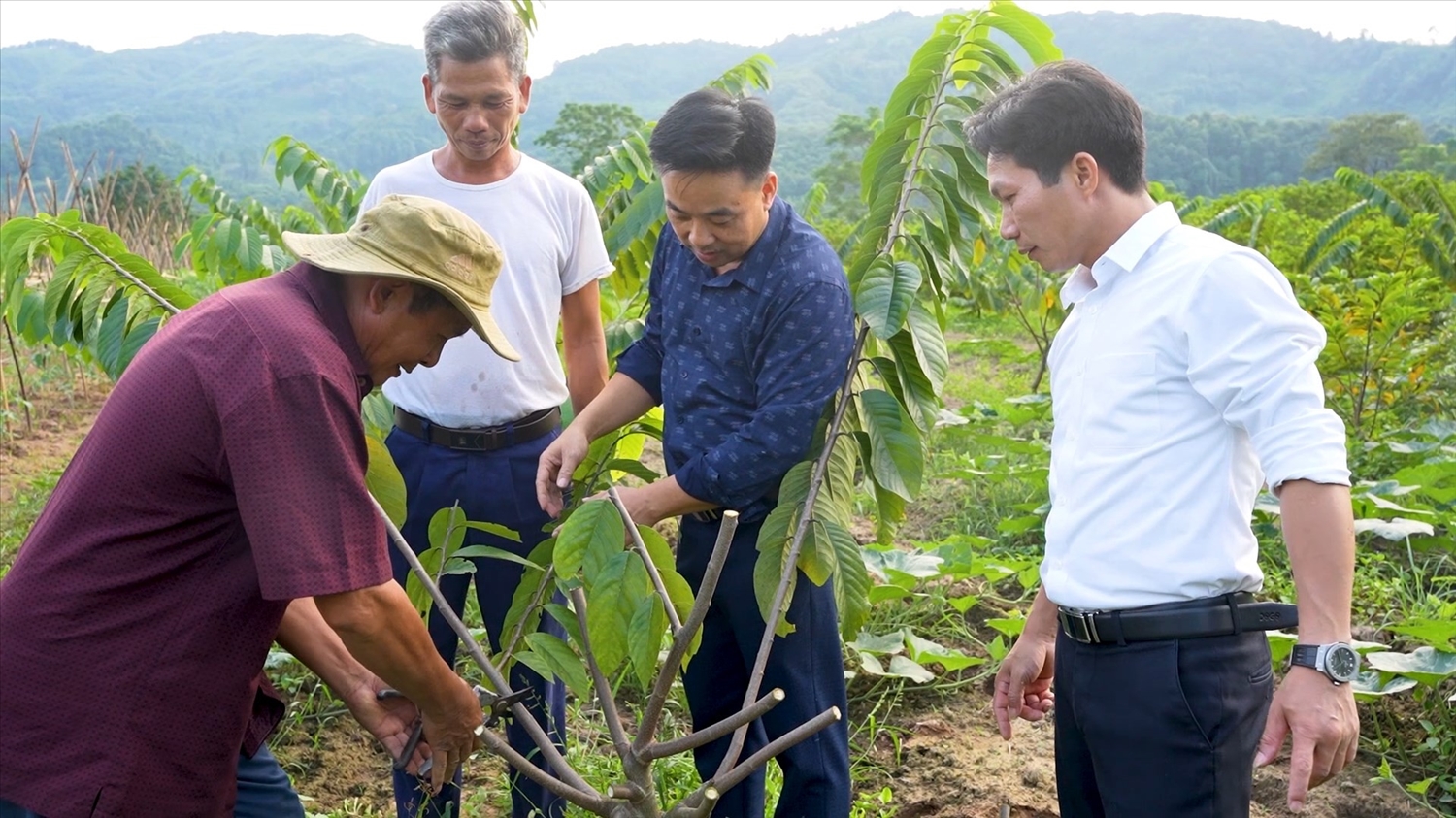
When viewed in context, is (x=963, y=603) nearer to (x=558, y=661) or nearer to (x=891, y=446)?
(x=891, y=446)

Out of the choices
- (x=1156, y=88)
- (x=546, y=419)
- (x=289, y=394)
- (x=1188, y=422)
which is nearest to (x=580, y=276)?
(x=546, y=419)

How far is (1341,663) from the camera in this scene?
1405 mm

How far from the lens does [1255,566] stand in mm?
1618

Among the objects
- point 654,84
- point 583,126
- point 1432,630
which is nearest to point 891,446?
point 1432,630

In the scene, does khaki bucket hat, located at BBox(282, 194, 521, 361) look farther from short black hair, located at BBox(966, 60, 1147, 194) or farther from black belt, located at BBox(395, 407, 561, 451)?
black belt, located at BBox(395, 407, 561, 451)

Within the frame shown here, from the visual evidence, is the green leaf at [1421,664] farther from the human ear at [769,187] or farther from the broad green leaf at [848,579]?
the human ear at [769,187]

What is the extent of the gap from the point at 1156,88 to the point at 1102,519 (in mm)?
131173

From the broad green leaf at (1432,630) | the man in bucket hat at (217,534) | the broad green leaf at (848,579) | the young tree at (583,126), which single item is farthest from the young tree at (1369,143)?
the man in bucket hat at (217,534)

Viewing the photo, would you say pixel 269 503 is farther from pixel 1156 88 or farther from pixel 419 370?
pixel 1156 88

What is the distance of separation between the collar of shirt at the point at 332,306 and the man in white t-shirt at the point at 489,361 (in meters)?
0.88

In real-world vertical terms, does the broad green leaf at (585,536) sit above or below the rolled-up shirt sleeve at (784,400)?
below

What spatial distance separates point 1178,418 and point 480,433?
4.74ft

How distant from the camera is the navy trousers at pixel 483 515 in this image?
2.50 metres

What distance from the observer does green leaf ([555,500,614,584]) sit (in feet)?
6.12
